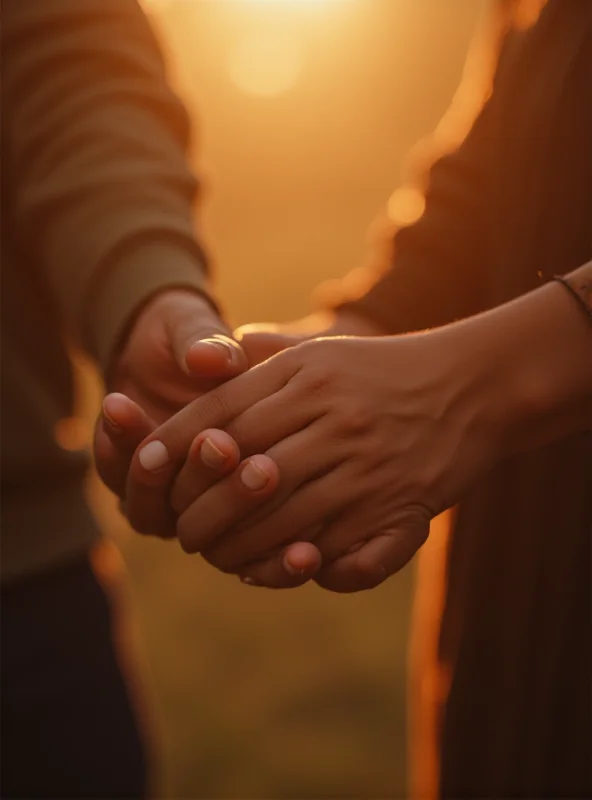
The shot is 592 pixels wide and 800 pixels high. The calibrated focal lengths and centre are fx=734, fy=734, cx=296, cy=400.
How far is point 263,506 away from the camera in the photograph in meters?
1.05

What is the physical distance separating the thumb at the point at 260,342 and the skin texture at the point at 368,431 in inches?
7.8

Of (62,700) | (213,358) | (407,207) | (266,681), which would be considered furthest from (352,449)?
(266,681)

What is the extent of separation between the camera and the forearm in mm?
909

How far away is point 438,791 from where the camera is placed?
53.9 inches

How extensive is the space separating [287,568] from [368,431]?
0.74 feet

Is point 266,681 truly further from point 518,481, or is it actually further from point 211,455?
point 211,455

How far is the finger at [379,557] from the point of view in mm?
1016

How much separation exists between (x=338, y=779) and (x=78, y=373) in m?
2.18

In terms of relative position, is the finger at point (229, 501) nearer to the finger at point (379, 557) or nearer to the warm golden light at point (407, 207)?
the finger at point (379, 557)

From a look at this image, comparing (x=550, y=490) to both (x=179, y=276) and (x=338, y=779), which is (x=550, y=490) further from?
(x=338, y=779)

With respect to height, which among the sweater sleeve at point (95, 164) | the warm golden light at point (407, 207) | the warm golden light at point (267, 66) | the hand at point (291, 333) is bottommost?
the hand at point (291, 333)

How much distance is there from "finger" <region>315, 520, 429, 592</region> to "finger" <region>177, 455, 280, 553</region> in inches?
6.0

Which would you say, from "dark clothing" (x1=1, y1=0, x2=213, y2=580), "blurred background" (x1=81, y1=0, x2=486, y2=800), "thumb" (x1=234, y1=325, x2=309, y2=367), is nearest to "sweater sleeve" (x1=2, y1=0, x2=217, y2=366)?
"dark clothing" (x1=1, y1=0, x2=213, y2=580)

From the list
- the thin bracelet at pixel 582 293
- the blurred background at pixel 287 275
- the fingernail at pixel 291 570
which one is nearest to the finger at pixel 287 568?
the fingernail at pixel 291 570
